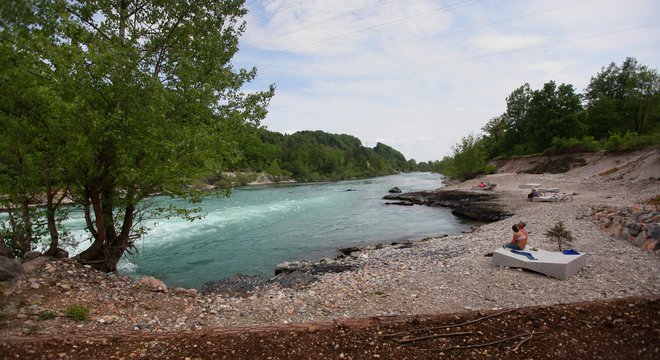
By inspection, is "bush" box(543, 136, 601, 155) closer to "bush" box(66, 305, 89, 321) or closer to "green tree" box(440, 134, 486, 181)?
"green tree" box(440, 134, 486, 181)

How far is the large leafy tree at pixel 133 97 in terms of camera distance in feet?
21.8

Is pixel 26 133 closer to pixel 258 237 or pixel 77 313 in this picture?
pixel 77 313

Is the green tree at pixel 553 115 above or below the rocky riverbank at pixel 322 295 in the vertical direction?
above

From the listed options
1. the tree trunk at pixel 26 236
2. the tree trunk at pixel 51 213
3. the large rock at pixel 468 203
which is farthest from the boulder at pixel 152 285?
the large rock at pixel 468 203

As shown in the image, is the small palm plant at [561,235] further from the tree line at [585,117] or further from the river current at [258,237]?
the tree line at [585,117]

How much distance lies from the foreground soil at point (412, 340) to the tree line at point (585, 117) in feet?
181

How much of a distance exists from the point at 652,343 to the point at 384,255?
1021cm

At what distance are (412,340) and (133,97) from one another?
23.9ft

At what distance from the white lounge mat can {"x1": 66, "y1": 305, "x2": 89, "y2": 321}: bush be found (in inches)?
411

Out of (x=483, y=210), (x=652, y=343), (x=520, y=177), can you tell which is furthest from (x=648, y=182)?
(x=652, y=343)

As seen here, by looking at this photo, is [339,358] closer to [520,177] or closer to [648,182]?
[648,182]

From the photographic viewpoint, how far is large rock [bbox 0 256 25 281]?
21.6ft

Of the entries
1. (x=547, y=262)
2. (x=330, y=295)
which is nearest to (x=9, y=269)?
(x=330, y=295)

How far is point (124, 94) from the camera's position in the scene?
7043mm
